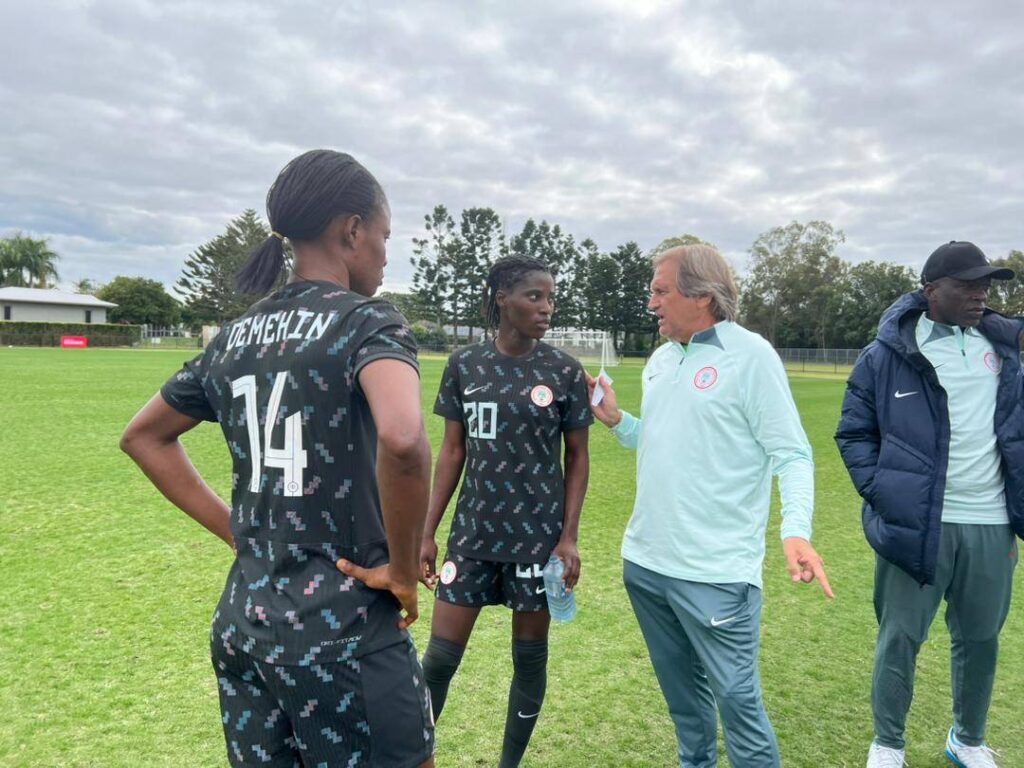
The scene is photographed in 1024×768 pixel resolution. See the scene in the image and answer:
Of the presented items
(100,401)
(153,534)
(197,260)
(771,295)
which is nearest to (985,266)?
(153,534)

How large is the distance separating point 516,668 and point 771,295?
247ft

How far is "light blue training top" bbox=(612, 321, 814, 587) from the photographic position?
2371 millimetres

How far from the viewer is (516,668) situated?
10.1 ft

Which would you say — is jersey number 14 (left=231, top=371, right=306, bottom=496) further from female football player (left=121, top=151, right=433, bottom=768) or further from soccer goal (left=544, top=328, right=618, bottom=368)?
soccer goal (left=544, top=328, right=618, bottom=368)

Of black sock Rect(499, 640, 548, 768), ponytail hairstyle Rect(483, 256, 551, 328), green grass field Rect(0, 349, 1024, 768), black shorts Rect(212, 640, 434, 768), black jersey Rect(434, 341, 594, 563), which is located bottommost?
green grass field Rect(0, 349, 1024, 768)

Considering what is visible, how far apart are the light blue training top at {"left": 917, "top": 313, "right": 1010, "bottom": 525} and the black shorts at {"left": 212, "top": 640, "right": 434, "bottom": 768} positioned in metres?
2.38

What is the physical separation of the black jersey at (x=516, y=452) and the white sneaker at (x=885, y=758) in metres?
1.63

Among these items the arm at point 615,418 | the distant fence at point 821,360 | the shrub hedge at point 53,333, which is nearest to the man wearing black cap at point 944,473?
the arm at point 615,418

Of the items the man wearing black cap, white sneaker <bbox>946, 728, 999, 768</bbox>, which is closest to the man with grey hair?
the man wearing black cap

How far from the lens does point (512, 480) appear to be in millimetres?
3033

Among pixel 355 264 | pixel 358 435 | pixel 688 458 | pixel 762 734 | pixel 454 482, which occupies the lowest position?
pixel 762 734

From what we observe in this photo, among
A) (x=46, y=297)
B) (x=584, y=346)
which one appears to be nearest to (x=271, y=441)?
(x=584, y=346)

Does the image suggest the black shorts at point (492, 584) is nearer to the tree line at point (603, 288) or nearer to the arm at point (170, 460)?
the arm at point (170, 460)

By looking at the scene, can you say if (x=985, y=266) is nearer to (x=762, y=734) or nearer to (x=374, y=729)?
(x=762, y=734)
